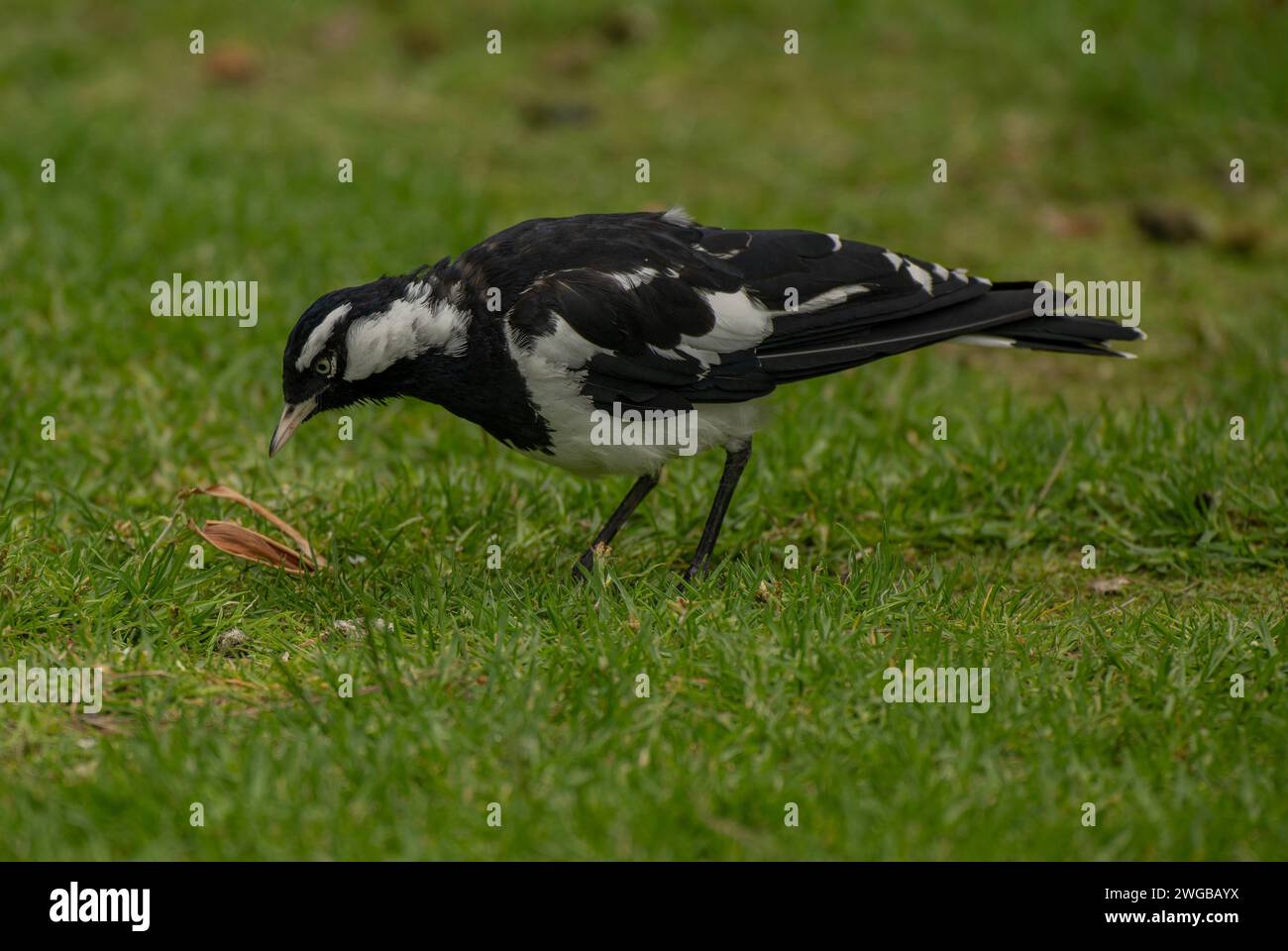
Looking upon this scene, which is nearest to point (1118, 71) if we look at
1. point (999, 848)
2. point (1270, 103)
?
point (1270, 103)

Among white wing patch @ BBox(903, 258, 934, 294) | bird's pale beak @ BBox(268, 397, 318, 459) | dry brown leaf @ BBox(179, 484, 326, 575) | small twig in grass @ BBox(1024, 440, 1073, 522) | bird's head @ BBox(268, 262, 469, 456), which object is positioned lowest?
dry brown leaf @ BBox(179, 484, 326, 575)

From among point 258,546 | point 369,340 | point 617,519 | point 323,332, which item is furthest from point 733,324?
point 258,546

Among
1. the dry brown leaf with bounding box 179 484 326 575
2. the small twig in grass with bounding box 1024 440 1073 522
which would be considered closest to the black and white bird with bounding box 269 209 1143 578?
the dry brown leaf with bounding box 179 484 326 575

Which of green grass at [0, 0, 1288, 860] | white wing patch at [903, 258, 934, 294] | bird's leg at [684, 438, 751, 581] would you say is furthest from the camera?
white wing patch at [903, 258, 934, 294]

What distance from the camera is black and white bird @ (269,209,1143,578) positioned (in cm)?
475

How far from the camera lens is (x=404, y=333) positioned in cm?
479

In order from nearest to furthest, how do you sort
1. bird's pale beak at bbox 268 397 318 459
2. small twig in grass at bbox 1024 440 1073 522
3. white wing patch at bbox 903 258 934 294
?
bird's pale beak at bbox 268 397 318 459 < white wing patch at bbox 903 258 934 294 < small twig in grass at bbox 1024 440 1073 522

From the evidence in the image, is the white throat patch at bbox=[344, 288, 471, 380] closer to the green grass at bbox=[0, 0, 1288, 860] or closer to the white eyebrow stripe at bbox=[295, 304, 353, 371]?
the white eyebrow stripe at bbox=[295, 304, 353, 371]

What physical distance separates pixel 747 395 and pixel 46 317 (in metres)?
3.47

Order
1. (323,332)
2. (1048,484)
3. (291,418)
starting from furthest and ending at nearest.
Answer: (1048,484) → (291,418) → (323,332)

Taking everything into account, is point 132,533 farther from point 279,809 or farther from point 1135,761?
point 1135,761

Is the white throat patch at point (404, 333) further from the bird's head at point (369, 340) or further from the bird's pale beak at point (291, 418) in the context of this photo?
the bird's pale beak at point (291, 418)

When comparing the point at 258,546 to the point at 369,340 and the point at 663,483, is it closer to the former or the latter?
the point at 369,340

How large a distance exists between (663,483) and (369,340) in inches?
57.9
